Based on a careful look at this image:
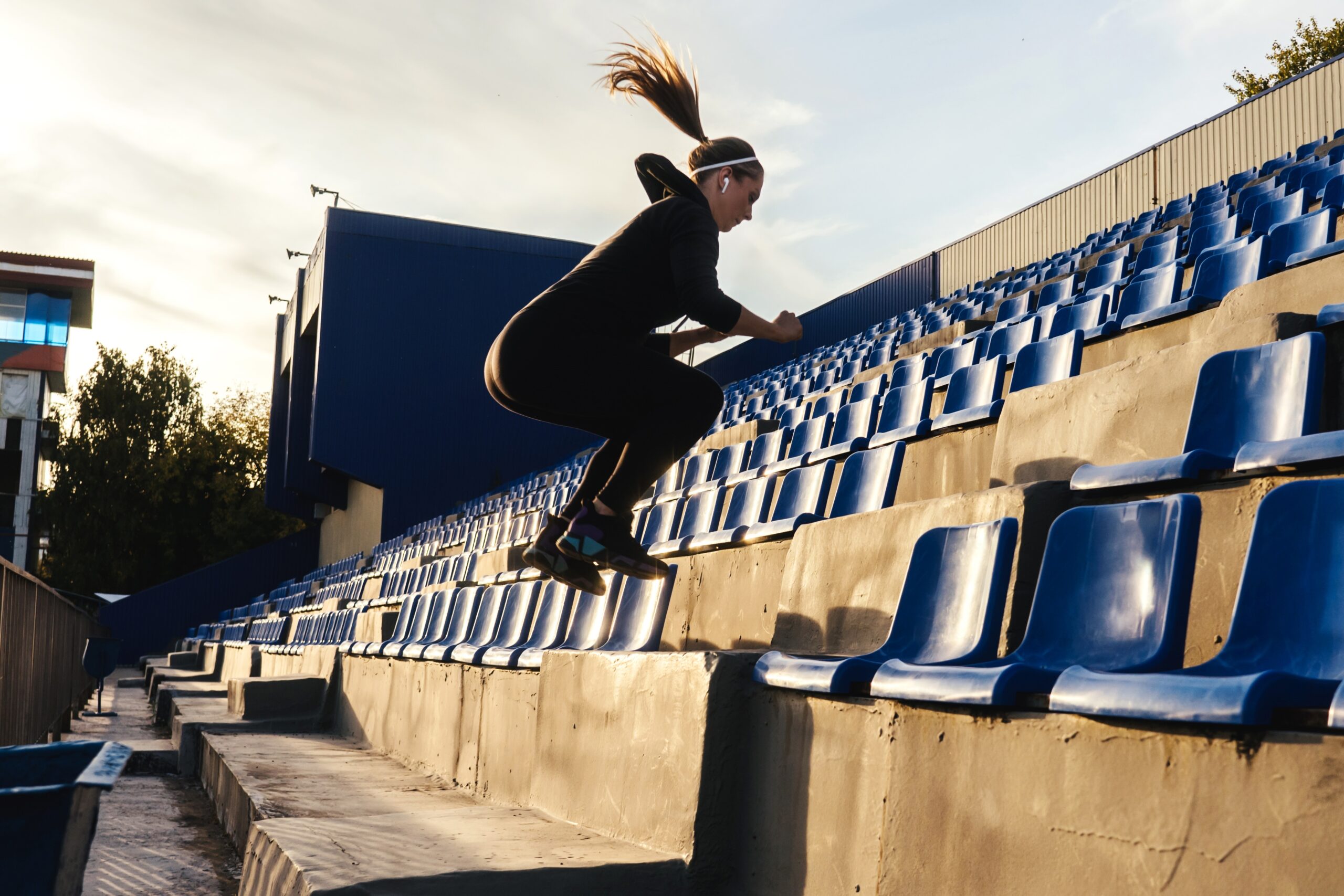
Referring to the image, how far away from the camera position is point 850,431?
186 inches

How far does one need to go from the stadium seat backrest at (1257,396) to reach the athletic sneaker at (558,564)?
1.47m

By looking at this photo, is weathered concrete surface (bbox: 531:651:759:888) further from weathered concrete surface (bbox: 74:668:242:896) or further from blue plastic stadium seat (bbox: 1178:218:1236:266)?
blue plastic stadium seat (bbox: 1178:218:1236:266)

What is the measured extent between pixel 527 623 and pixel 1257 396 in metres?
2.65

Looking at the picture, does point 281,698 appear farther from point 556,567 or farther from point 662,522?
point 556,567

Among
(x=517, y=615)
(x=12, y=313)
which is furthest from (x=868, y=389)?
(x=12, y=313)

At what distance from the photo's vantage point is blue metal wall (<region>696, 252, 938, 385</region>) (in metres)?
17.5

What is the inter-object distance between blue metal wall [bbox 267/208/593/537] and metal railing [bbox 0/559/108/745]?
1037cm

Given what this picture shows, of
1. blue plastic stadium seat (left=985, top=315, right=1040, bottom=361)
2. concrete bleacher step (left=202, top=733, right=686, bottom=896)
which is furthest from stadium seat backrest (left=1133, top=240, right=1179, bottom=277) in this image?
concrete bleacher step (left=202, top=733, right=686, bottom=896)

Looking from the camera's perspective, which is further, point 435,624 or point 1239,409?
point 435,624

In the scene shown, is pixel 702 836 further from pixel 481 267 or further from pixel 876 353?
pixel 481 267

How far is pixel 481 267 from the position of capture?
21344 mm

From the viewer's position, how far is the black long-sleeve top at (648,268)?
2611 mm

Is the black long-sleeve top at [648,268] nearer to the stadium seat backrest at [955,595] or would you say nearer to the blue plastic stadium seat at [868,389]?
the stadium seat backrest at [955,595]

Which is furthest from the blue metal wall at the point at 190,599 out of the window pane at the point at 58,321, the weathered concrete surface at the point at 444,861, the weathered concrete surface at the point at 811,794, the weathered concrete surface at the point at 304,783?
the weathered concrete surface at the point at 811,794
